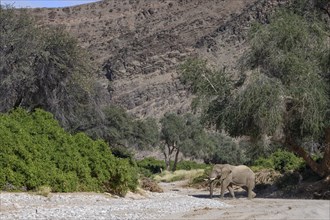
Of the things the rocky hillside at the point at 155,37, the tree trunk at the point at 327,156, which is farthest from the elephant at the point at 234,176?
the rocky hillside at the point at 155,37

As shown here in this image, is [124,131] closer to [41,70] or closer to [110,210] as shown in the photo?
[41,70]

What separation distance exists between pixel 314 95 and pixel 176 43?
311ft

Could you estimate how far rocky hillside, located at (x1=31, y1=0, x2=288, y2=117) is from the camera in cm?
9912

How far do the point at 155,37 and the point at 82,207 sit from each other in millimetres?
105246

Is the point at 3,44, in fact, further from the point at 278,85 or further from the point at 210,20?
the point at 210,20

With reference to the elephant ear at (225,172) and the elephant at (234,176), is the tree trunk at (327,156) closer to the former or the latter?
the elephant at (234,176)

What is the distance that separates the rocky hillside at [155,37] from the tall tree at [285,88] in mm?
65922

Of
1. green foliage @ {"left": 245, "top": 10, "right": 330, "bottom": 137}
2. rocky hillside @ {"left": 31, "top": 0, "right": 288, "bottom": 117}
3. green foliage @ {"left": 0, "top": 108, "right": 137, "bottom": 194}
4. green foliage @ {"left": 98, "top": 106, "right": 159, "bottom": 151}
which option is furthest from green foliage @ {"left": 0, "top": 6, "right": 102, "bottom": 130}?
rocky hillside @ {"left": 31, "top": 0, "right": 288, "bottom": 117}

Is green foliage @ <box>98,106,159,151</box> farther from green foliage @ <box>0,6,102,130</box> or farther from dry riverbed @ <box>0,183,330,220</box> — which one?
dry riverbed @ <box>0,183,330,220</box>

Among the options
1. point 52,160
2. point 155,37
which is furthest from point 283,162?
point 155,37

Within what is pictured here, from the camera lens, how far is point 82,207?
14062mm

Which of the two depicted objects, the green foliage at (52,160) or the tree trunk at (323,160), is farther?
the tree trunk at (323,160)

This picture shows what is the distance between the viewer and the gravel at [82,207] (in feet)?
41.5

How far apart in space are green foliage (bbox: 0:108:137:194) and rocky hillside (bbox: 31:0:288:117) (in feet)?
231
